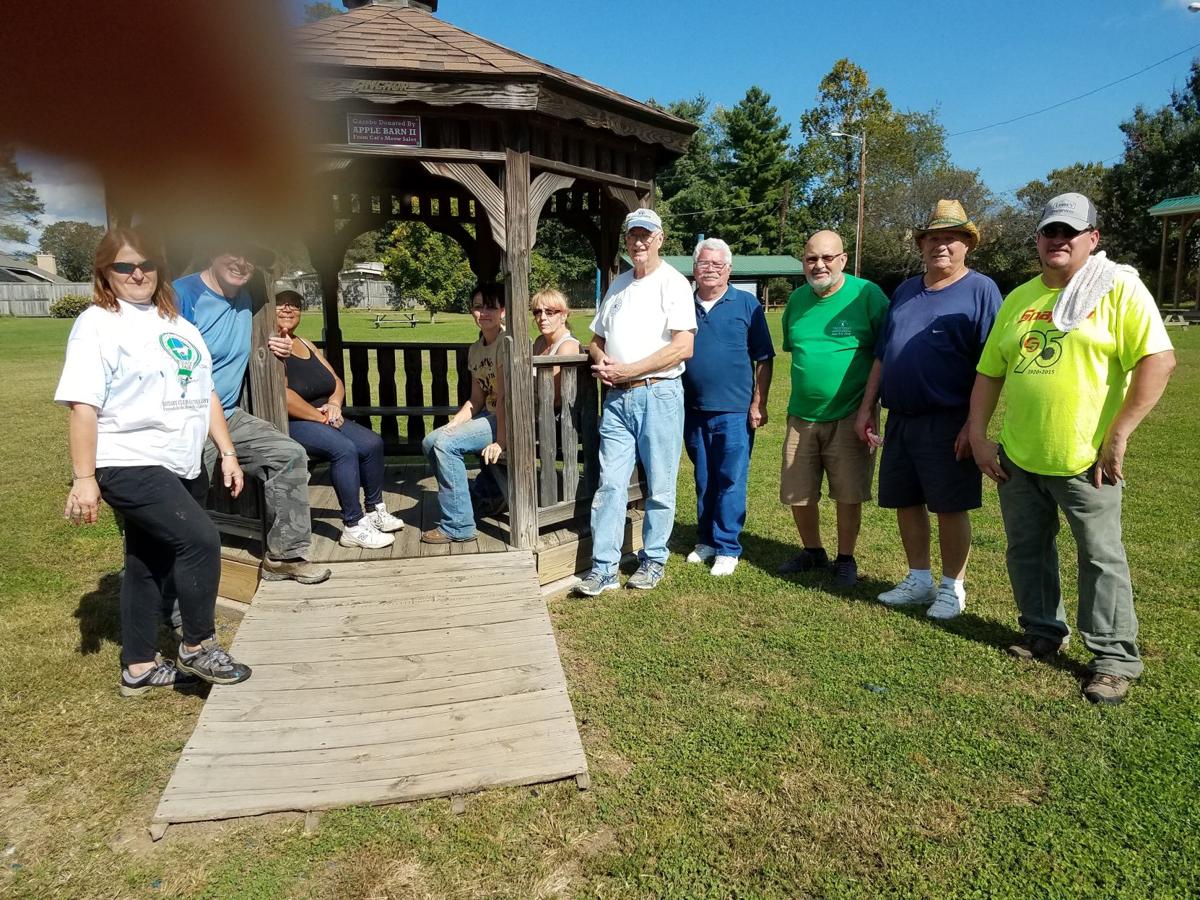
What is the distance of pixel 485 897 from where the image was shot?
247 centimetres

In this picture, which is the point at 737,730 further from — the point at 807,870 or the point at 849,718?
the point at 807,870

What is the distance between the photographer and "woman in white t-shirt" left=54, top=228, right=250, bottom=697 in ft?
9.70

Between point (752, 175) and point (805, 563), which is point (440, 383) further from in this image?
point (752, 175)

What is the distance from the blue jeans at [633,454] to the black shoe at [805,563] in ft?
3.03

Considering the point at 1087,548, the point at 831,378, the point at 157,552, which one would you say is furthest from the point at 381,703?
the point at 1087,548

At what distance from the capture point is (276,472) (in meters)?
4.21

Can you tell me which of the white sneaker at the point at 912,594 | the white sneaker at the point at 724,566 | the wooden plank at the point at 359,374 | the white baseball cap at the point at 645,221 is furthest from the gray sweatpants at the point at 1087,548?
the wooden plank at the point at 359,374

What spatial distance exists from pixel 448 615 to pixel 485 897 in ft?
5.80

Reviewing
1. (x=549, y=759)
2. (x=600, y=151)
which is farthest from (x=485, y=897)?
(x=600, y=151)

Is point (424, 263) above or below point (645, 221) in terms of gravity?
above

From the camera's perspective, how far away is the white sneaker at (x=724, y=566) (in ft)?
16.9

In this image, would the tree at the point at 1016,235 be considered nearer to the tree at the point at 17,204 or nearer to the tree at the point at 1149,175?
the tree at the point at 1149,175

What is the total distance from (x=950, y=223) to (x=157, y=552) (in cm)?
400

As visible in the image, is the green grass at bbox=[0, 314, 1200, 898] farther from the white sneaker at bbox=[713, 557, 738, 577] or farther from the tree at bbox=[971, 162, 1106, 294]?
the tree at bbox=[971, 162, 1106, 294]
